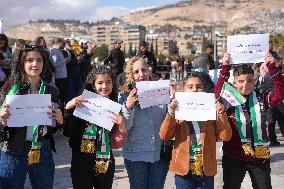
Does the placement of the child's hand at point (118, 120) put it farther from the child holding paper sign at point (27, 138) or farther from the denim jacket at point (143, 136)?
the child holding paper sign at point (27, 138)

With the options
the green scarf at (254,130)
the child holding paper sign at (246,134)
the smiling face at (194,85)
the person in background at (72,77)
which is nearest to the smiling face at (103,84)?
the smiling face at (194,85)

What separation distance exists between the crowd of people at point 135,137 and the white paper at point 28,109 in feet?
0.19

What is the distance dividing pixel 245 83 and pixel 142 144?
3.54 feet

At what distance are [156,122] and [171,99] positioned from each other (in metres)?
0.26

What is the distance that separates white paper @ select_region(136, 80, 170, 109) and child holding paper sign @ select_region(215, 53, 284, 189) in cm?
59

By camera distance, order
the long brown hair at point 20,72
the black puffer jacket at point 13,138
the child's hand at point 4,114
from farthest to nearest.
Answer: the long brown hair at point 20,72 → the black puffer jacket at point 13,138 → the child's hand at point 4,114

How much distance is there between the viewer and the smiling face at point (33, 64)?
3342 millimetres

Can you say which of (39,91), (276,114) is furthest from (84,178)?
(276,114)

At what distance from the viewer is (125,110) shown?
3635 millimetres

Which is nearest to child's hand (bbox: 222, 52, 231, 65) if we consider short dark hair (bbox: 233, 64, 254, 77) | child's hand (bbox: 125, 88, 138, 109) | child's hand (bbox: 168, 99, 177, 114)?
short dark hair (bbox: 233, 64, 254, 77)

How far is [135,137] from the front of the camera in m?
3.73

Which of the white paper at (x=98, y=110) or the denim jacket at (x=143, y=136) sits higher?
the white paper at (x=98, y=110)

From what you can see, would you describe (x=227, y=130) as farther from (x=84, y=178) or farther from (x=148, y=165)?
(x=84, y=178)

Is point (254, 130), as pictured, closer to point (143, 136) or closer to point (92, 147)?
point (143, 136)
